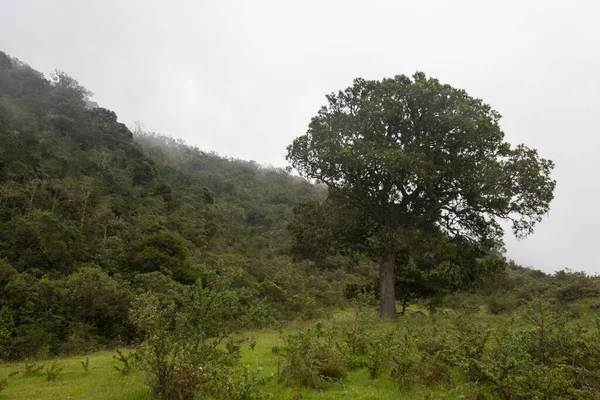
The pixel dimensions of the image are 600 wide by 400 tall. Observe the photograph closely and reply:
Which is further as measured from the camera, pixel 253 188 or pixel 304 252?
pixel 253 188

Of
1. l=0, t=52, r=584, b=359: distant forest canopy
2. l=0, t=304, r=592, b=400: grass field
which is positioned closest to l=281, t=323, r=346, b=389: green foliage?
l=0, t=304, r=592, b=400: grass field

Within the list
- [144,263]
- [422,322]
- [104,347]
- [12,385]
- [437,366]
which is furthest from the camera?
[144,263]

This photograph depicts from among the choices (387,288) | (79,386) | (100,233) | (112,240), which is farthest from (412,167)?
(100,233)

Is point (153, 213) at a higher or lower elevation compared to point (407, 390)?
higher

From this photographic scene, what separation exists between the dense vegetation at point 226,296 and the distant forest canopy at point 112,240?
12cm

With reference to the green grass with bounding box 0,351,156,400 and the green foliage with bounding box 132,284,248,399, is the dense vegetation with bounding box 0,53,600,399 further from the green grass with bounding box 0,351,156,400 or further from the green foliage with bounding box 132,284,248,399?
the green grass with bounding box 0,351,156,400

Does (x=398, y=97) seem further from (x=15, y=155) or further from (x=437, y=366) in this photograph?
(x=15, y=155)

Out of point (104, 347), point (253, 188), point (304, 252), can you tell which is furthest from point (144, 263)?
point (253, 188)

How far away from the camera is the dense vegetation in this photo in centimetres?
655

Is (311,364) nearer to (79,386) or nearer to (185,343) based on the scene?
(185,343)

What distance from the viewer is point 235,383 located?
5785mm

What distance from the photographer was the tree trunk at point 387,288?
52.0ft

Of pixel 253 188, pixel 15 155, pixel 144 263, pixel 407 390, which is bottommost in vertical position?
pixel 407 390

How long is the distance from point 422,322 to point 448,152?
732cm
